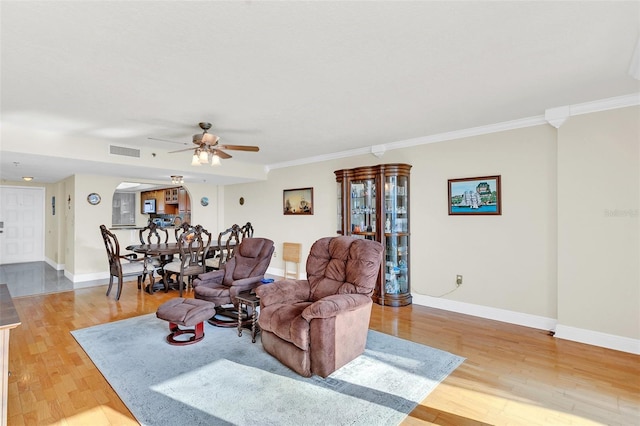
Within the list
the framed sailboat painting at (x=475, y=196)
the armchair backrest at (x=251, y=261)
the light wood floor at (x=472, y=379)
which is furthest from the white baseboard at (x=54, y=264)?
the framed sailboat painting at (x=475, y=196)

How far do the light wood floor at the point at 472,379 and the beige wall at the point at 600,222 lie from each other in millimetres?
398

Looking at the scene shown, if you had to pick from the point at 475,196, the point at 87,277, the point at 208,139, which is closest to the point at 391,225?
the point at 475,196

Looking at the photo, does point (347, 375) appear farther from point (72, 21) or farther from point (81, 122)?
point (81, 122)

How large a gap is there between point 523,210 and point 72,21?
14.9 feet

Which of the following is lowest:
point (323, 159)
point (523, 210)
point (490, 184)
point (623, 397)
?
point (623, 397)

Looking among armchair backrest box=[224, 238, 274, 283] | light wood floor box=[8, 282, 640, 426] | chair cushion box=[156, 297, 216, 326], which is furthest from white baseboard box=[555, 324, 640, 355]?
chair cushion box=[156, 297, 216, 326]

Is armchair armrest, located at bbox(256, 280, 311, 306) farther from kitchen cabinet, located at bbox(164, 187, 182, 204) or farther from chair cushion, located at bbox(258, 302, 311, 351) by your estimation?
kitchen cabinet, located at bbox(164, 187, 182, 204)

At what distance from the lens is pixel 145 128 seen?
4090 mm

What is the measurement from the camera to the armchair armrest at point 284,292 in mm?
3102

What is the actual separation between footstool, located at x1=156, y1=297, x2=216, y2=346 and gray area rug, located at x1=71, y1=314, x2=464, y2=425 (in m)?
0.09

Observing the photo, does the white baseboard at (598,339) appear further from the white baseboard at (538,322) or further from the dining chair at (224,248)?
the dining chair at (224,248)

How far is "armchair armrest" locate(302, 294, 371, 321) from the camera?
2512 mm

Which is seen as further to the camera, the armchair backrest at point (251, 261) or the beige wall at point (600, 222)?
the armchair backrest at point (251, 261)

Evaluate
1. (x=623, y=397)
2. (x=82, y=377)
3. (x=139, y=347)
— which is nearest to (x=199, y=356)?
(x=139, y=347)
